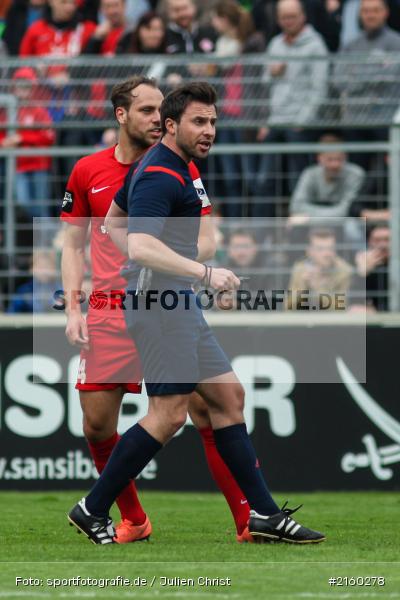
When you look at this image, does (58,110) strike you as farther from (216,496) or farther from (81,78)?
(216,496)

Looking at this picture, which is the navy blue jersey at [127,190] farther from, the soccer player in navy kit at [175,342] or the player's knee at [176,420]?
the player's knee at [176,420]

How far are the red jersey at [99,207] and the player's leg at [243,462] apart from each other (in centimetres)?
79

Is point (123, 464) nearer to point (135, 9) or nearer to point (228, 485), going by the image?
point (228, 485)

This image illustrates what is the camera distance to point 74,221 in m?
7.65

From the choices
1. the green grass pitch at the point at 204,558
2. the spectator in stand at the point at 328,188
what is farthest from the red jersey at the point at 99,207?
the spectator in stand at the point at 328,188

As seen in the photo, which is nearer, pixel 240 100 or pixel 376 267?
pixel 376 267

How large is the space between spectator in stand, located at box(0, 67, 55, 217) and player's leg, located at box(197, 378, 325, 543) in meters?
5.10

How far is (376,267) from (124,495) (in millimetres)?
4334

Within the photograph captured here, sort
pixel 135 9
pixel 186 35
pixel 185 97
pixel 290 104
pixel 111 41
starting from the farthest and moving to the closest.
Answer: pixel 135 9
pixel 111 41
pixel 186 35
pixel 290 104
pixel 185 97

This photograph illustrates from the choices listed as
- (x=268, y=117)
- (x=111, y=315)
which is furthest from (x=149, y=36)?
(x=111, y=315)

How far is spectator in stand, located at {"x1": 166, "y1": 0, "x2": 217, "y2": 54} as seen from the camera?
13875 mm

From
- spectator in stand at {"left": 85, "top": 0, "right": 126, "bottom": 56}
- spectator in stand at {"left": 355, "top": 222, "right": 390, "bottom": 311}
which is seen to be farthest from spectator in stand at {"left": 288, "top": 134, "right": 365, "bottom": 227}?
spectator in stand at {"left": 85, "top": 0, "right": 126, "bottom": 56}

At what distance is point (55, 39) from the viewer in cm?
1458

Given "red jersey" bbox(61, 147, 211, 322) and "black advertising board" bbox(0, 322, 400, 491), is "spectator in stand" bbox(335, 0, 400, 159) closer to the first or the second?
"black advertising board" bbox(0, 322, 400, 491)
